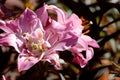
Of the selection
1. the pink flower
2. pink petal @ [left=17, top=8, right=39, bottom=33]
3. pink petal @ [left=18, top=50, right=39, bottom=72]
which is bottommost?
pink petal @ [left=18, top=50, right=39, bottom=72]

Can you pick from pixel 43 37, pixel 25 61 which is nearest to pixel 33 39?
pixel 43 37

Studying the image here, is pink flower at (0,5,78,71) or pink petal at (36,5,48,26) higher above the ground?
pink petal at (36,5,48,26)

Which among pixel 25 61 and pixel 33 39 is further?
pixel 33 39

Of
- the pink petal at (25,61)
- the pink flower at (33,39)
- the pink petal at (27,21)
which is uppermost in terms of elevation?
the pink petal at (27,21)

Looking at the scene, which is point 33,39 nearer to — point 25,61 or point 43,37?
point 43,37

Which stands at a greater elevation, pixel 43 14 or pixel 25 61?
pixel 43 14

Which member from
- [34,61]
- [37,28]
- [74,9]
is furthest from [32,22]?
[74,9]

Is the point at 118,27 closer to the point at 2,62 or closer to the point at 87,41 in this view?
the point at 2,62

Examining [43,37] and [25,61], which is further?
[43,37]
